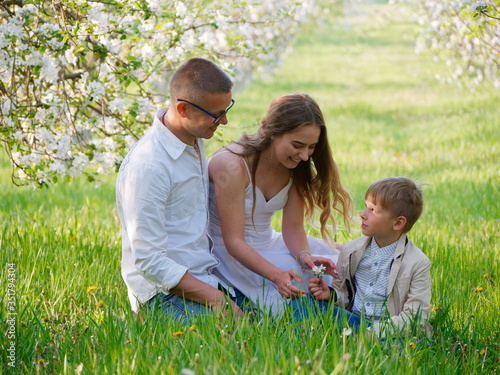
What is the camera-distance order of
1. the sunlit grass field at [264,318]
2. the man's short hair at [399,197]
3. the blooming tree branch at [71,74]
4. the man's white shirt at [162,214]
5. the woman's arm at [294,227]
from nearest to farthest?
the sunlit grass field at [264,318] → the man's white shirt at [162,214] → the man's short hair at [399,197] → the blooming tree branch at [71,74] → the woman's arm at [294,227]

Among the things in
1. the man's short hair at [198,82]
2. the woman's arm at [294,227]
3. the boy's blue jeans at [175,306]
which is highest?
the man's short hair at [198,82]

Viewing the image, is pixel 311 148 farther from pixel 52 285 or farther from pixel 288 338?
pixel 52 285

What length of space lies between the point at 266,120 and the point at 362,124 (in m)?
8.94

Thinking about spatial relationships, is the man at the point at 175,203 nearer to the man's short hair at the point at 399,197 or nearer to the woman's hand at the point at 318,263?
the woman's hand at the point at 318,263

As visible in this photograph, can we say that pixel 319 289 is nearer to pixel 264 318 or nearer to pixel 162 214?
pixel 264 318

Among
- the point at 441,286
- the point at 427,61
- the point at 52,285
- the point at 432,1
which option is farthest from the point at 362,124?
the point at 427,61

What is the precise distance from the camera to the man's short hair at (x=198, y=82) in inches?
119

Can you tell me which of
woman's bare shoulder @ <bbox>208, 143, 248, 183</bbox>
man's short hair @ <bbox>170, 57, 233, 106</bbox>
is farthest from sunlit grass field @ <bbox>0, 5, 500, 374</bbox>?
man's short hair @ <bbox>170, 57, 233, 106</bbox>

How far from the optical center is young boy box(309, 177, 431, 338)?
3.00 meters

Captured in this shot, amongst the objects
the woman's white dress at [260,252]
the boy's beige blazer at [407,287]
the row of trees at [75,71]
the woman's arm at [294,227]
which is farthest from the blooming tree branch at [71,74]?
the boy's beige blazer at [407,287]

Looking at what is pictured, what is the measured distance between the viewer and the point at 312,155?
3598mm

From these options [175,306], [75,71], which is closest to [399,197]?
[175,306]

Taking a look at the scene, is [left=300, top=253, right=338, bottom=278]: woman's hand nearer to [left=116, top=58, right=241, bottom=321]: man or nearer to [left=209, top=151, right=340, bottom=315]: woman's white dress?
[left=209, top=151, right=340, bottom=315]: woman's white dress

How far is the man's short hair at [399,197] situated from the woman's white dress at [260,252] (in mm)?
697
